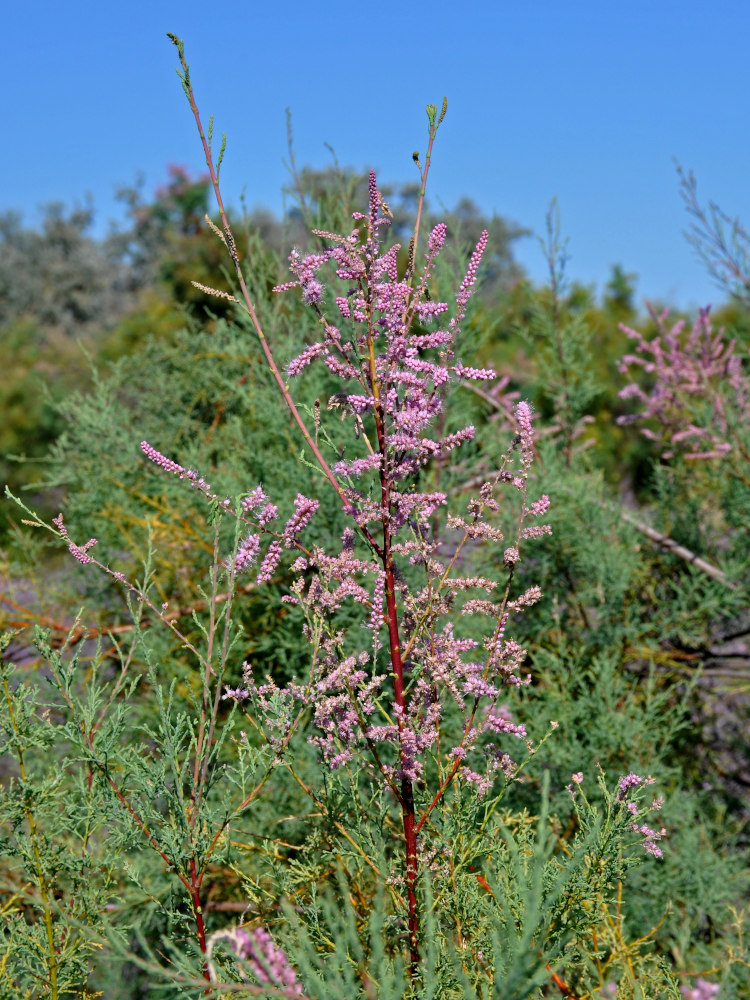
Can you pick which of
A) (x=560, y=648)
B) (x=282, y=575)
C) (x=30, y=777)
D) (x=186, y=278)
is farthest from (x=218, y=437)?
(x=186, y=278)

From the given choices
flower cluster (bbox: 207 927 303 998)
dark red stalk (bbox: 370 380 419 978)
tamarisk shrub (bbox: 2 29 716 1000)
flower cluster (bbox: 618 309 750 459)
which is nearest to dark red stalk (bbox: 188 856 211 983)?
tamarisk shrub (bbox: 2 29 716 1000)

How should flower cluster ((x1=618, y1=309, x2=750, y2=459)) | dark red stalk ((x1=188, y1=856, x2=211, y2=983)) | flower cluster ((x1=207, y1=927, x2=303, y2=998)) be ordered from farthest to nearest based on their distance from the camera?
flower cluster ((x1=618, y1=309, x2=750, y2=459)), dark red stalk ((x1=188, y1=856, x2=211, y2=983)), flower cluster ((x1=207, y1=927, x2=303, y2=998))

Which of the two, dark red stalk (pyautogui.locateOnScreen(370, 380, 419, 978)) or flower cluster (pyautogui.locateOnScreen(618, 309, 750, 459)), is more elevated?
flower cluster (pyautogui.locateOnScreen(618, 309, 750, 459))

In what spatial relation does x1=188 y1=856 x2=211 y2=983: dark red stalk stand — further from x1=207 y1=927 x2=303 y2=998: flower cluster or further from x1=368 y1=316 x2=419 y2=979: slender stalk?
x1=368 y1=316 x2=419 y2=979: slender stalk

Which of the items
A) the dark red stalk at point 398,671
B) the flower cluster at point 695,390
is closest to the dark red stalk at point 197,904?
the dark red stalk at point 398,671

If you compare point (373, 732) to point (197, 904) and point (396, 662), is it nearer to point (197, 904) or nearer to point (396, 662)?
point (396, 662)

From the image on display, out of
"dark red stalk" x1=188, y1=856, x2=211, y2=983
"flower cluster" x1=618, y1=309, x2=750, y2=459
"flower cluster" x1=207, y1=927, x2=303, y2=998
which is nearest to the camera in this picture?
"flower cluster" x1=207, y1=927, x2=303, y2=998

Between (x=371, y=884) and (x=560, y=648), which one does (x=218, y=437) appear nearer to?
(x=560, y=648)

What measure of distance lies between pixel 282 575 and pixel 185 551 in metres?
0.67

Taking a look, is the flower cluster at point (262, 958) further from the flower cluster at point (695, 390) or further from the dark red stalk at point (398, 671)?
the flower cluster at point (695, 390)

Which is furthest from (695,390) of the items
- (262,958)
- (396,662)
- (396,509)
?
(262,958)

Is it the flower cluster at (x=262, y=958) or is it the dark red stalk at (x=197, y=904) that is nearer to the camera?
the flower cluster at (x=262, y=958)

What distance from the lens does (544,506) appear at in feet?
4.81

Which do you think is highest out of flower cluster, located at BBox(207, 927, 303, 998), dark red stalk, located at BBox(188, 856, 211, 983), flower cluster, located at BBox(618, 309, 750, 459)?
flower cluster, located at BBox(618, 309, 750, 459)
